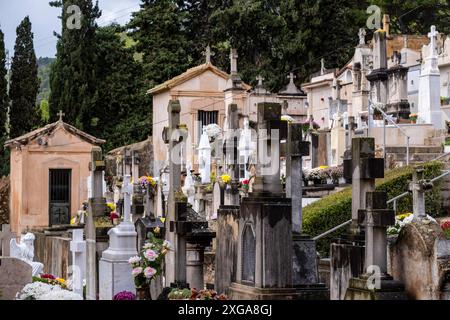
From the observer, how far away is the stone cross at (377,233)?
1033 centimetres

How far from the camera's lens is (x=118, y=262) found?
13.4m

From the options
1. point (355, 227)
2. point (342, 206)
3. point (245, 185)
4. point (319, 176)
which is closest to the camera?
point (355, 227)

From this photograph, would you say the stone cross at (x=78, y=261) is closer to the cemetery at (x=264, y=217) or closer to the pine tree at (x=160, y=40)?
the cemetery at (x=264, y=217)

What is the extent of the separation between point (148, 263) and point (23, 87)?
2854 centimetres

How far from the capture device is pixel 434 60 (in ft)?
97.1

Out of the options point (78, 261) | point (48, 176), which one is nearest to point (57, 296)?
point (78, 261)

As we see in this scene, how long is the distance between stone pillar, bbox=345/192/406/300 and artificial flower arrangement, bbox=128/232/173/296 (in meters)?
3.31

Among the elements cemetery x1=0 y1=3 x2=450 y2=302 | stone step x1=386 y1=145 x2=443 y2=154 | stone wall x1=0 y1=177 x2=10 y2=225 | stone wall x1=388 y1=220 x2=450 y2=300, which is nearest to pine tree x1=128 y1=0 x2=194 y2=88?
stone wall x1=0 y1=177 x2=10 y2=225

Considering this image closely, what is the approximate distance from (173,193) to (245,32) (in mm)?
37016

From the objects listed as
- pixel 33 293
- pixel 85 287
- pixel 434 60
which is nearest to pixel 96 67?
pixel 434 60

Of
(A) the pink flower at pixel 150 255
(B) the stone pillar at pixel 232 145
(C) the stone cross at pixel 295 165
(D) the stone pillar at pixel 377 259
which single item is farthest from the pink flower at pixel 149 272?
(B) the stone pillar at pixel 232 145

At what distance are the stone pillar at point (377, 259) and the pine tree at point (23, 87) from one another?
31332 mm

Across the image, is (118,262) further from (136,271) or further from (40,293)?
(40,293)

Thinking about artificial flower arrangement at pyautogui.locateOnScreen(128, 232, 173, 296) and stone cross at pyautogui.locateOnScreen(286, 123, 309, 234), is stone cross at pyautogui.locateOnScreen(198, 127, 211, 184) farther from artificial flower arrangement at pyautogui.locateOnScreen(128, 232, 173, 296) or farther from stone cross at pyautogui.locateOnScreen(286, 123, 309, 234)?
artificial flower arrangement at pyautogui.locateOnScreen(128, 232, 173, 296)
